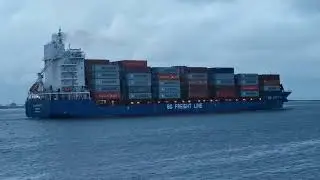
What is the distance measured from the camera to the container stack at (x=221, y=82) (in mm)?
89312

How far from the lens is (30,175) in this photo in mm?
29625

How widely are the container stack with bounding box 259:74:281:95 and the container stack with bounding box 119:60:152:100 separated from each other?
81.0ft

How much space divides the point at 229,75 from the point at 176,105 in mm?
11058

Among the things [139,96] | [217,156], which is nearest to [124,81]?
[139,96]

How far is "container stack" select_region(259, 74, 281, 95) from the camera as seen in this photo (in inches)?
3807

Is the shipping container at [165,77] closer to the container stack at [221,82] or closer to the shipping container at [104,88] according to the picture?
the container stack at [221,82]

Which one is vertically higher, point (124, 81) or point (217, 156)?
point (124, 81)

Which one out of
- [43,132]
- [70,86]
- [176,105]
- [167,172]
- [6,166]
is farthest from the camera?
[176,105]

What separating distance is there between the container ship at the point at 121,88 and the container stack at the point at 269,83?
5354 millimetres

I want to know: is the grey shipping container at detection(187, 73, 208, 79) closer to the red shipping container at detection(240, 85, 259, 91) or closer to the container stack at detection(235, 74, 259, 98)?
the container stack at detection(235, 74, 259, 98)

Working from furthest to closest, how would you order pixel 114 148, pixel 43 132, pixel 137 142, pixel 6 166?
pixel 43 132 < pixel 137 142 < pixel 114 148 < pixel 6 166

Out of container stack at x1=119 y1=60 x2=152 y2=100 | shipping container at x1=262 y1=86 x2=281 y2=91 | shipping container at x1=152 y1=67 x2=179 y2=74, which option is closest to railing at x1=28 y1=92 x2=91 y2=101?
container stack at x1=119 y1=60 x2=152 y2=100

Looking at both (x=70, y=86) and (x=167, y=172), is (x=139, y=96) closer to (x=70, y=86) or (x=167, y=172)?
(x=70, y=86)

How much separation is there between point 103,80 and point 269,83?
111ft
